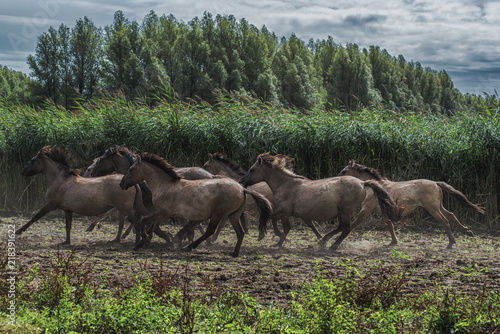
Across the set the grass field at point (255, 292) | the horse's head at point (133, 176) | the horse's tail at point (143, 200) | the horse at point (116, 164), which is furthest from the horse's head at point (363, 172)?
the horse's head at point (133, 176)

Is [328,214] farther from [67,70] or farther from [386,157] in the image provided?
[67,70]

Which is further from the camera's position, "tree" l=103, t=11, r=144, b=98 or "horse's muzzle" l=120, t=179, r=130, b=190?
"tree" l=103, t=11, r=144, b=98

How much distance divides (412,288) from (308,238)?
4333 millimetres

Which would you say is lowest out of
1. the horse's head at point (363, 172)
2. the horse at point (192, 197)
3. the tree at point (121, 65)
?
the horse at point (192, 197)

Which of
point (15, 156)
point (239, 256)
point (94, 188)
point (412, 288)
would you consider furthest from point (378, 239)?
point (15, 156)

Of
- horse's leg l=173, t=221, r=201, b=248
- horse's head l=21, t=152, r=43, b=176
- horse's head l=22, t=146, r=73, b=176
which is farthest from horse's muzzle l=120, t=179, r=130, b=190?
horse's head l=21, t=152, r=43, b=176

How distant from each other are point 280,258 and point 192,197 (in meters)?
1.67

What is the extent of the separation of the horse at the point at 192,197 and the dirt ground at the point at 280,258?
1.56 feet

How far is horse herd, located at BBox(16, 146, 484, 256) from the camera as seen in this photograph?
816 centimetres

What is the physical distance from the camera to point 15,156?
13.9m

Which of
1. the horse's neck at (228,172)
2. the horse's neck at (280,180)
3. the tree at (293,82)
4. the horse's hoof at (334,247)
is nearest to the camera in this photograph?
the horse's hoof at (334,247)

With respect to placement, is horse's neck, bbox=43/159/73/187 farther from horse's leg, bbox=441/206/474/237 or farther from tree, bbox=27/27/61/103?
tree, bbox=27/27/61/103

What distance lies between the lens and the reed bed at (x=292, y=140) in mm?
11414

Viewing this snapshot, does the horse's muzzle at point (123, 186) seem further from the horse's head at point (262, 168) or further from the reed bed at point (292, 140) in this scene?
the reed bed at point (292, 140)
